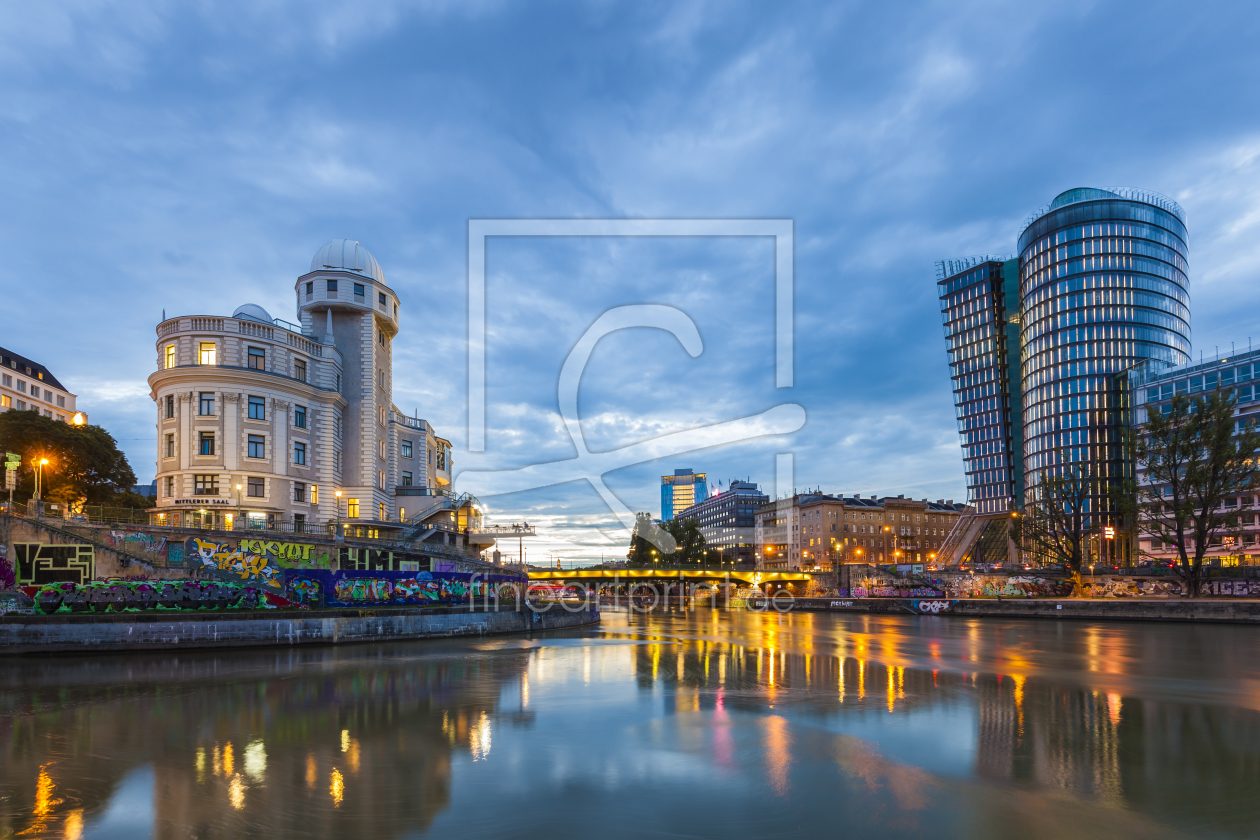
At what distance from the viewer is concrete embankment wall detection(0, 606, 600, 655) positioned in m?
36.7

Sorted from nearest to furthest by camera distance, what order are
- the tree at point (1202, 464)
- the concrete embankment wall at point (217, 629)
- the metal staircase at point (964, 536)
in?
the concrete embankment wall at point (217, 629), the tree at point (1202, 464), the metal staircase at point (964, 536)

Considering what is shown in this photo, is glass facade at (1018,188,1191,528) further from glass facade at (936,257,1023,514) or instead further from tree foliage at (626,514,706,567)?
tree foliage at (626,514,706,567)

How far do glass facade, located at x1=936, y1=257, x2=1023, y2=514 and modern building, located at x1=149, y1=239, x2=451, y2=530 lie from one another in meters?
145

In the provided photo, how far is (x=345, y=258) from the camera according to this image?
7881 centimetres

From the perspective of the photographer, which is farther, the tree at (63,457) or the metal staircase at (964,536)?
the metal staircase at (964,536)

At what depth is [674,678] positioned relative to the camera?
33750mm

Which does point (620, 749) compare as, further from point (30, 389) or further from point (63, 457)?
point (30, 389)

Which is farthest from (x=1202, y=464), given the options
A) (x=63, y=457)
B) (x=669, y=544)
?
(x=63, y=457)

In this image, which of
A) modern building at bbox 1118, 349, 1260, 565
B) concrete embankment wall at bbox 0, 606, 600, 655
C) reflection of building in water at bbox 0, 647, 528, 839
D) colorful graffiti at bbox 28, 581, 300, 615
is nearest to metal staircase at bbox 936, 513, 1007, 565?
modern building at bbox 1118, 349, 1260, 565

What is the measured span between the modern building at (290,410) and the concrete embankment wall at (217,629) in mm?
14978

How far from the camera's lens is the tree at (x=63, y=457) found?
67.8 meters

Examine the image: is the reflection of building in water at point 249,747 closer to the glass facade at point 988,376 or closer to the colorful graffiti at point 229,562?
the colorful graffiti at point 229,562

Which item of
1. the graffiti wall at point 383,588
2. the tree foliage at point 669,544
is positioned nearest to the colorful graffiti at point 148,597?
the graffiti wall at point 383,588

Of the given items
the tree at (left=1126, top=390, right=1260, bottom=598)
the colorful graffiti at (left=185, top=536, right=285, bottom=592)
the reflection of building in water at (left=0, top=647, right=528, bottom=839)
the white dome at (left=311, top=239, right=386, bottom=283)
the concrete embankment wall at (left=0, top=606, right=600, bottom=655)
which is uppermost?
the white dome at (left=311, top=239, right=386, bottom=283)
